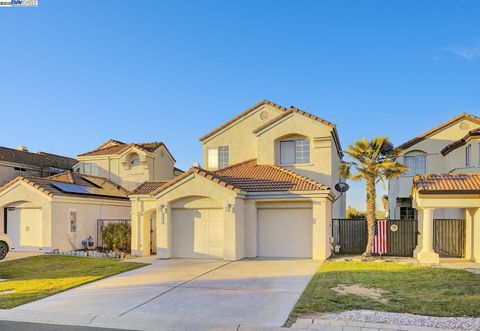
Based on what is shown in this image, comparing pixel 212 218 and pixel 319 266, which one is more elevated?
pixel 212 218

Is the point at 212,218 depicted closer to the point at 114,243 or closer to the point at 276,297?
the point at 114,243

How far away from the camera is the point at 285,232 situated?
63.2ft

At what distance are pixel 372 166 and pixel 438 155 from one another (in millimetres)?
14441

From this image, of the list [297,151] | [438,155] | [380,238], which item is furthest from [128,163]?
[438,155]

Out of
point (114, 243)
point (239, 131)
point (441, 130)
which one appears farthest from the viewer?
point (441, 130)

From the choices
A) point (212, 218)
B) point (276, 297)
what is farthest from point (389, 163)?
point (276, 297)

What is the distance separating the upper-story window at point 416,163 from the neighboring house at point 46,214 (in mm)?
23756

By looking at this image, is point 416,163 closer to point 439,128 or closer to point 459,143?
point 439,128

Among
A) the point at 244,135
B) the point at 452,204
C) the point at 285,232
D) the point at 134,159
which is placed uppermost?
the point at 244,135

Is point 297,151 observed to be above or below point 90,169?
above

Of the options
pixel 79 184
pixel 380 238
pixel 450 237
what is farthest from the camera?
pixel 79 184

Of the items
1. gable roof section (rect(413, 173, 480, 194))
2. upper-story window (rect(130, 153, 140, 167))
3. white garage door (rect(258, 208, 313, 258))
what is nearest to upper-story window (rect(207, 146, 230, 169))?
white garage door (rect(258, 208, 313, 258))

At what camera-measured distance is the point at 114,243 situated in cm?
2244

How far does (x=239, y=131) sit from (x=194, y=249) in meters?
9.20
